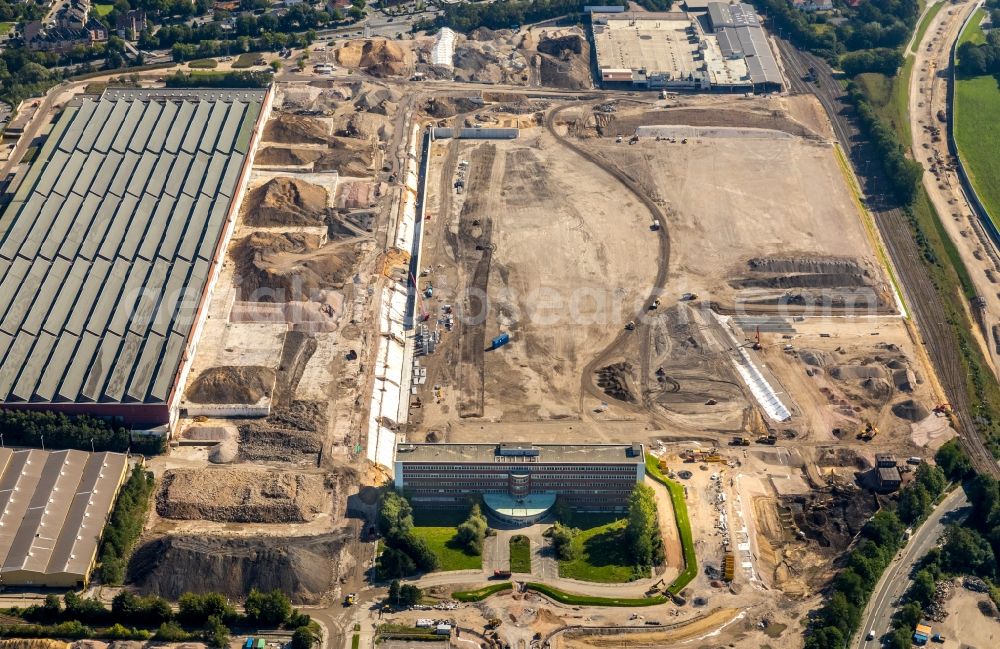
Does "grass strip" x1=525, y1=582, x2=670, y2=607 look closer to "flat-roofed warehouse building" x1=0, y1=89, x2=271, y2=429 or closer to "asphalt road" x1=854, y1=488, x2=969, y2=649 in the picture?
"asphalt road" x1=854, y1=488, x2=969, y2=649

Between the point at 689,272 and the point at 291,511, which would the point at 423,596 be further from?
the point at 689,272

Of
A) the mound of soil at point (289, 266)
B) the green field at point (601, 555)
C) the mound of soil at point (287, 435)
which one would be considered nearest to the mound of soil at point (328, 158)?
the mound of soil at point (289, 266)

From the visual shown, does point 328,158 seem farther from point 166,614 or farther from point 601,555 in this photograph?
point 166,614

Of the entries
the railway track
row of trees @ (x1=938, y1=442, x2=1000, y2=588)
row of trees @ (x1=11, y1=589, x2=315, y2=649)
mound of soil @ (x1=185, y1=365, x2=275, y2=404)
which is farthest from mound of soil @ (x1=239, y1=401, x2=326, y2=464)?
the railway track

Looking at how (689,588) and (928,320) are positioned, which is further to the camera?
(928,320)

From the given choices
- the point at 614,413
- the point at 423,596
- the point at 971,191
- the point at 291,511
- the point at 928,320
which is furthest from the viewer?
the point at 971,191

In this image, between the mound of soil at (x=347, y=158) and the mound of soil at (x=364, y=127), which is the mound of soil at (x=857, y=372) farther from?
the mound of soil at (x=364, y=127)

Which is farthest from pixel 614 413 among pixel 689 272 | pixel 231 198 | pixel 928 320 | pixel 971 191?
pixel 971 191
